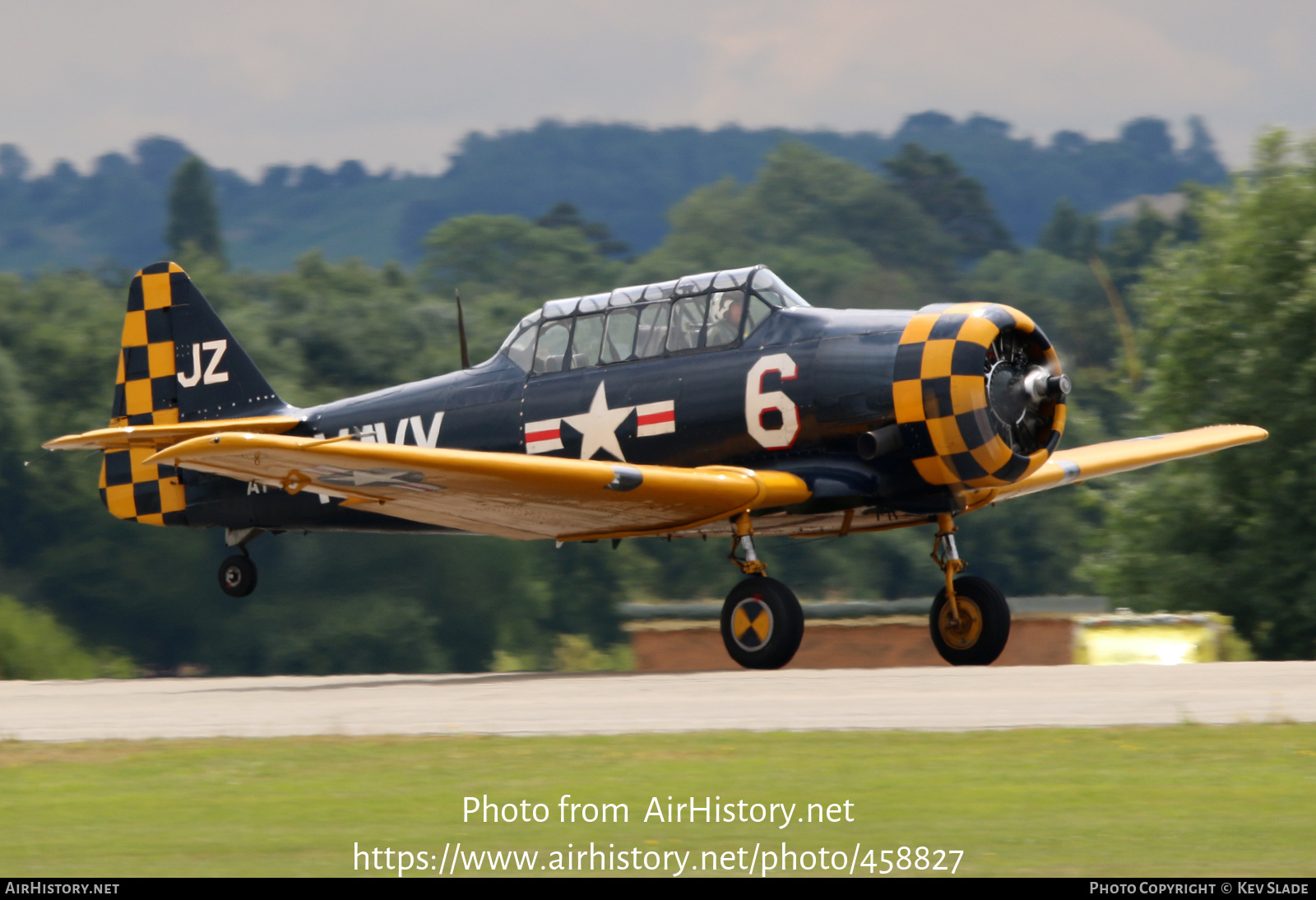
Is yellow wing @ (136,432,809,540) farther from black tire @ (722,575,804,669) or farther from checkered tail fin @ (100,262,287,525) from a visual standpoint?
checkered tail fin @ (100,262,287,525)

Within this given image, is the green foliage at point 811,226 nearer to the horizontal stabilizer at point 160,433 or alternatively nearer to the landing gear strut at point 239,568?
the landing gear strut at point 239,568

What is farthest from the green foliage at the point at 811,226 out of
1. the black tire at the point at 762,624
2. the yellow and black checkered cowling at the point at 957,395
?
the black tire at the point at 762,624

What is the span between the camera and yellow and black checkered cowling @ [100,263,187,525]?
654 inches

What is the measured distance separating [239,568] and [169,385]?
192 centimetres

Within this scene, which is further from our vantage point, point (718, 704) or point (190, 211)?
point (190, 211)

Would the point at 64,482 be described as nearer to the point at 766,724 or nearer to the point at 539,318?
the point at 539,318

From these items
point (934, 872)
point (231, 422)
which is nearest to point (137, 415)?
point (231, 422)

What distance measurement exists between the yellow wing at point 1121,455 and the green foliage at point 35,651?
625 inches

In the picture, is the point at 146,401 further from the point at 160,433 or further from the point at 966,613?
the point at 966,613

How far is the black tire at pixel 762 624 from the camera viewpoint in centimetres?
1240

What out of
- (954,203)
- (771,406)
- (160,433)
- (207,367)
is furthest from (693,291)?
(954,203)

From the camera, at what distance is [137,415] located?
16.8m

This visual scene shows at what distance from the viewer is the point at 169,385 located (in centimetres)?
1678

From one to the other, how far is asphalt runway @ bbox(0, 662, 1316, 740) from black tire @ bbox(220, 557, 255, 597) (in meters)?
3.53
